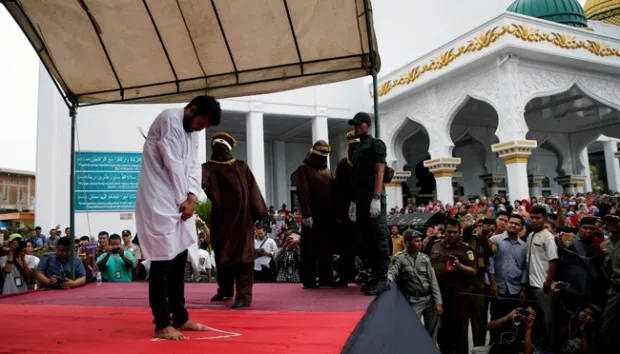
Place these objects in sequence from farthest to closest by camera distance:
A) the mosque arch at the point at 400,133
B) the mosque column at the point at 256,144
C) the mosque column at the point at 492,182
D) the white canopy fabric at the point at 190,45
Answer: the mosque column at the point at 492,182, the mosque arch at the point at 400,133, the mosque column at the point at 256,144, the white canopy fabric at the point at 190,45

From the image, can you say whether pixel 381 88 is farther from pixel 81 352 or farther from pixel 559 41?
pixel 81 352

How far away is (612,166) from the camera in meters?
23.1

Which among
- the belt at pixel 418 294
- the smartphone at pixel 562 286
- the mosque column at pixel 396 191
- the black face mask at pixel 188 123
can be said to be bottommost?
the belt at pixel 418 294

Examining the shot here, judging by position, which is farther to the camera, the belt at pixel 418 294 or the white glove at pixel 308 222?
the belt at pixel 418 294

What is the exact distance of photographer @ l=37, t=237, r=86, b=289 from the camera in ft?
17.0

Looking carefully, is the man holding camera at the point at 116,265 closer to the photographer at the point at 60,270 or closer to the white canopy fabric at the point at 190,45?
the photographer at the point at 60,270

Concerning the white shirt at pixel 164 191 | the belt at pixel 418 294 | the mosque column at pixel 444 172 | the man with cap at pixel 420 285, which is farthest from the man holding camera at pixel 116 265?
the mosque column at pixel 444 172

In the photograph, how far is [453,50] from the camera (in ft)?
47.3

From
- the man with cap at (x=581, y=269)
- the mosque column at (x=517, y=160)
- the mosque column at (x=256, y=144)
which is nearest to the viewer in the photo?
the man with cap at (x=581, y=269)

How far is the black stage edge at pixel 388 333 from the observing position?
230cm

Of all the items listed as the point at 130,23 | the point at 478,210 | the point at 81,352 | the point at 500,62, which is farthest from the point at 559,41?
the point at 81,352

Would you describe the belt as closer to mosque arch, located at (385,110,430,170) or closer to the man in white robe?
the man in white robe

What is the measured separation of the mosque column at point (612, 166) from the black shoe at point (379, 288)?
22.8 metres

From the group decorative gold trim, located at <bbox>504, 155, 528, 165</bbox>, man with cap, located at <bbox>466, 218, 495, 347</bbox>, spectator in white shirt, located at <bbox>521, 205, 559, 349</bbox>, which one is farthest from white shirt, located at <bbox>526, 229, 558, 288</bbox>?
decorative gold trim, located at <bbox>504, 155, 528, 165</bbox>
